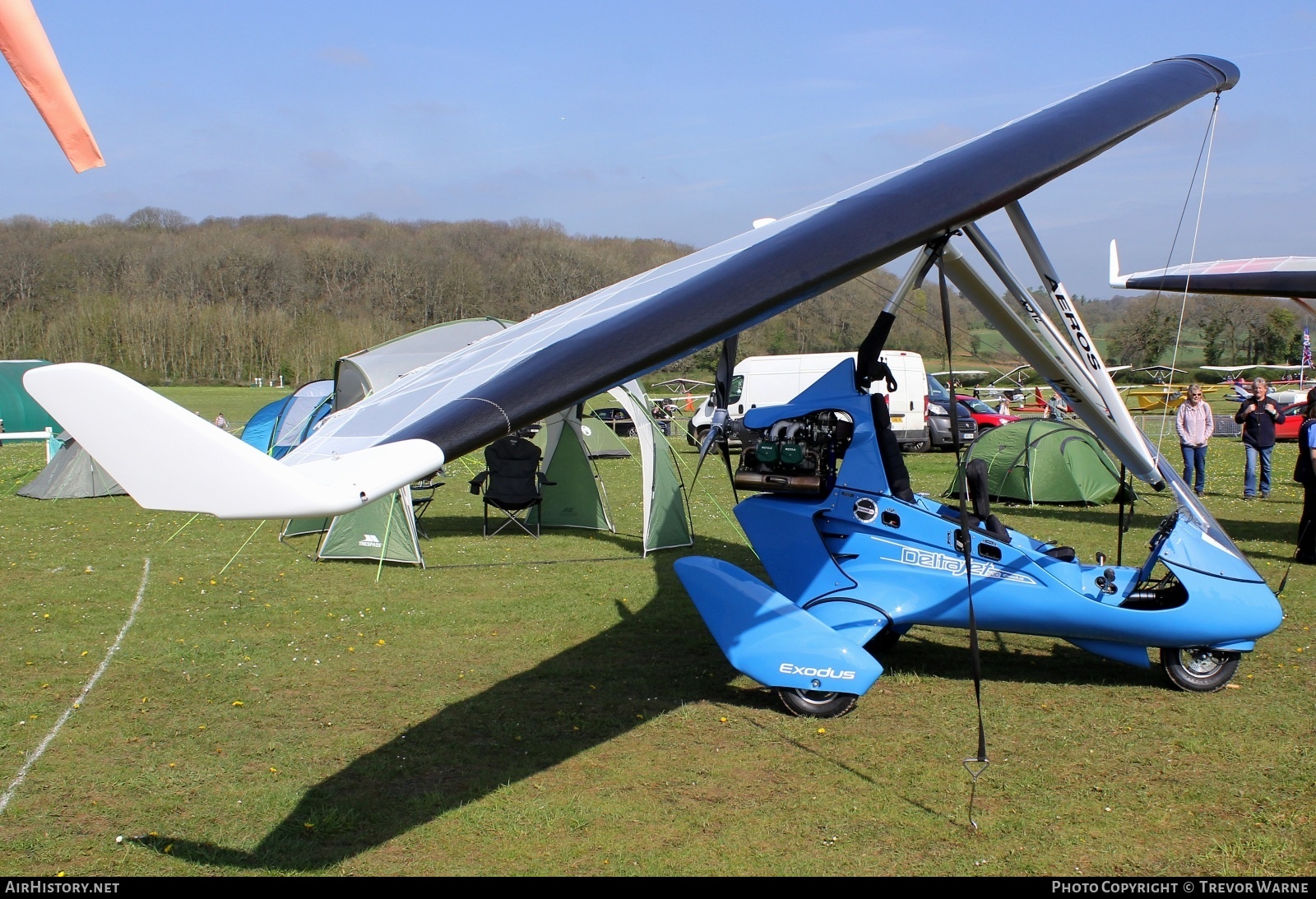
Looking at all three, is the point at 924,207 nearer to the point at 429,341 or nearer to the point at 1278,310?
the point at 429,341

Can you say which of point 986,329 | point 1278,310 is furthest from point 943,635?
→ point 1278,310

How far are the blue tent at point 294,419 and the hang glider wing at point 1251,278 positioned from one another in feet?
34.0

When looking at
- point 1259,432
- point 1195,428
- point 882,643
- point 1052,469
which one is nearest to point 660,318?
point 882,643

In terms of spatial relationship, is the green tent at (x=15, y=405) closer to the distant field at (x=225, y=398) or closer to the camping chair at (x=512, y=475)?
the distant field at (x=225, y=398)

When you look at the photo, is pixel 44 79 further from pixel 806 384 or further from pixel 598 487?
pixel 806 384

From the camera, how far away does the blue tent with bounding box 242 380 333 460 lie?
42.5 feet

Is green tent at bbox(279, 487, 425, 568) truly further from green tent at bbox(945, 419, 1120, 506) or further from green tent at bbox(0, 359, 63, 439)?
green tent at bbox(0, 359, 63, 439)

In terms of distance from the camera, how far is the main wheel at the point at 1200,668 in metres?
6.23

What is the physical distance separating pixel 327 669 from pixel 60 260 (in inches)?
3551

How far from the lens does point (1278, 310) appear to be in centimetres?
5584

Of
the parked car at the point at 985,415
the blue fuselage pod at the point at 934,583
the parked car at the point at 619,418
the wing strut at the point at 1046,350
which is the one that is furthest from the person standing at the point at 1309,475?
the parked car at the point at 619,418

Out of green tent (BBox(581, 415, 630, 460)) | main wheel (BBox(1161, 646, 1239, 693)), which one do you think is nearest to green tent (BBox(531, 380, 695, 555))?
main wheel (BBox(1161, 646, 1239, 693))

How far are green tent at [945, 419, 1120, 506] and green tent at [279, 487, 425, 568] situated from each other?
8.69 metres

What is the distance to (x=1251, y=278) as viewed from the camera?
11.8m
